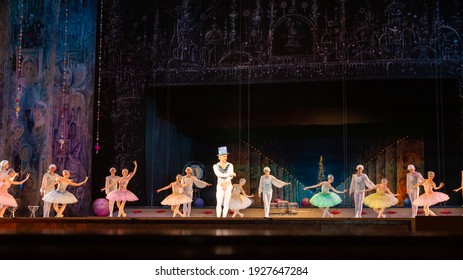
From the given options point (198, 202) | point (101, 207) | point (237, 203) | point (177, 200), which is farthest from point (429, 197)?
point (101, 207)

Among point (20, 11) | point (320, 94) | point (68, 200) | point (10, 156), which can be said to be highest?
point (20, 11)

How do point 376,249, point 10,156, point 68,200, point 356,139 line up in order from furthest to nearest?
point 356,139, point 10,156, point 68,200, point 376,249

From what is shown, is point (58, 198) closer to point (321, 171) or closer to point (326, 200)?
point (326, 200)

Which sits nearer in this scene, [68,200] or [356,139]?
[68,200]

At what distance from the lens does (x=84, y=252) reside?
110 cm

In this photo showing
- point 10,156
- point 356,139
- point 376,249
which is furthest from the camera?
point 356,139

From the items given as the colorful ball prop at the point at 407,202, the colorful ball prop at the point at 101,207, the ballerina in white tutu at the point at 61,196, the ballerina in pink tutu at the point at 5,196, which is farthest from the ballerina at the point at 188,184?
the colorful ball prop at the point at 407,202

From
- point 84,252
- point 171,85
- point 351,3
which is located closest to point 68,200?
point 171,85

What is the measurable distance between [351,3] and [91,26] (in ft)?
21.2

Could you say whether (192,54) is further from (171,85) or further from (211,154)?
(211,154)

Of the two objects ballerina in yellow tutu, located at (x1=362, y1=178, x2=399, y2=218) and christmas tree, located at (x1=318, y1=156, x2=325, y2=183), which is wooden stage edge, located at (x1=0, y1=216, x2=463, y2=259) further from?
christmas tree, located at (x1=318, y1=156, x2=325, y2=183)

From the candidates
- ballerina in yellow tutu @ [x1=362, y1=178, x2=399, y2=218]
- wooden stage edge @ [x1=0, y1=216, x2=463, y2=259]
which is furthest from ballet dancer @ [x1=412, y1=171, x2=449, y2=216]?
wooden stage edge @ [x1=0, y1=216, x2=463, y2=259]

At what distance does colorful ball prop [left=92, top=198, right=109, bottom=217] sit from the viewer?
11.9 meters

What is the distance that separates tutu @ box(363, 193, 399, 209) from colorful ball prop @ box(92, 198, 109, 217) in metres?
5.96
